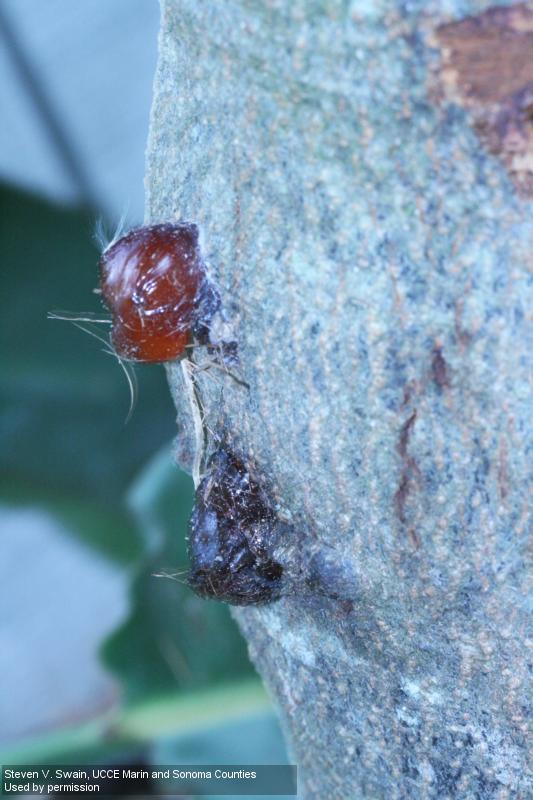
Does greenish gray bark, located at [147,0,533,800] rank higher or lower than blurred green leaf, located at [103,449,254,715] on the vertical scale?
higher

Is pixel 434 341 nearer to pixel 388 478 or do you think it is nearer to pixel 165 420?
pixel 388 478

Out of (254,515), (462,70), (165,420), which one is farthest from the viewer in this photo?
(165,420)

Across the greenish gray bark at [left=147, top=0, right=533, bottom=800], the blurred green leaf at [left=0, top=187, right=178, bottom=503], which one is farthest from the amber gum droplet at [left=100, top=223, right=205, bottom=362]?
the blurred green leaf at [left=0, top=187, right=178, bottom=503]

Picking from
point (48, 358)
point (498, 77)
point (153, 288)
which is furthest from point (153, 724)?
point (498, 77)

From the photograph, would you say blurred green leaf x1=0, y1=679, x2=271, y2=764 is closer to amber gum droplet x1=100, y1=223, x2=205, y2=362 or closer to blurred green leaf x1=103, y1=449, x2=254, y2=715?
blurred green leaf x1=103, y1=449, x2=254, y2=715

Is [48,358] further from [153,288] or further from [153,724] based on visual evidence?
[153,288]

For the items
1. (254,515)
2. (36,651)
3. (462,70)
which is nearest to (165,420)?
(36,651)
